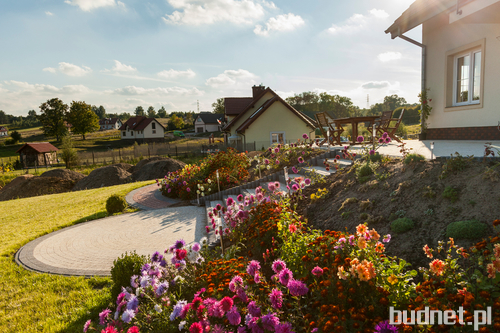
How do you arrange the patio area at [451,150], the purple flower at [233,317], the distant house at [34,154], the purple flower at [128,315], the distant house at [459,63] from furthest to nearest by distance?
the distant house at [34,154]
the distant house at [459,63]
the patio area at [451,150]
the purple flower at [128,315]
the purple flower at [233,317]

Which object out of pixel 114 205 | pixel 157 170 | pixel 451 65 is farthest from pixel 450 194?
pixel 157 170

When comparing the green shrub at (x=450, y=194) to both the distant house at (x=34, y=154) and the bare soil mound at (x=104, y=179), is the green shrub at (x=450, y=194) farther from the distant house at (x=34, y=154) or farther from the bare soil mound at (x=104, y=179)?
the distant house at (x=34, y=154)

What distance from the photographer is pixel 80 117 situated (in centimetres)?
5631

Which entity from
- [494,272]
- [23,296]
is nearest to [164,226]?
[23,296]

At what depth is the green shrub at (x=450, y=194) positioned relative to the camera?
307 centimetres

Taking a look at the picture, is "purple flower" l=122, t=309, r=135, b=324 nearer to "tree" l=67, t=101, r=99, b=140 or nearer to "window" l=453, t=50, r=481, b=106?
"window" l=453, t=50, r=481, b=106

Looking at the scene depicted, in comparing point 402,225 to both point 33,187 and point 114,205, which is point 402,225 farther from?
point 33,187

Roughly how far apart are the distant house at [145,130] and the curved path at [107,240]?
50.3 metres

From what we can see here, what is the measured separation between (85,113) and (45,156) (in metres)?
28.1

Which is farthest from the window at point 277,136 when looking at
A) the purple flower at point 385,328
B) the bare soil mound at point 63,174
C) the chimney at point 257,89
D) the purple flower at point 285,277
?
the purple flower at point 385,328

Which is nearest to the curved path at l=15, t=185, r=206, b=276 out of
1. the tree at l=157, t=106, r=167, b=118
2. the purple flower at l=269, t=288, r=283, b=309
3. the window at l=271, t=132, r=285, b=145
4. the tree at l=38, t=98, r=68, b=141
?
the purple flower at l=269, t=288, r=283, b=309

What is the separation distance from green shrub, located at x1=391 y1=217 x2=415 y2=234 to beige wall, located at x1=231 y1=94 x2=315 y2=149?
1917cm

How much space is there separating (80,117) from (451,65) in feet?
→ 207

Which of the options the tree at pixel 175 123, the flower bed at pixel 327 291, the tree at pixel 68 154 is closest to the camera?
the flower bed at pixel 327 291
